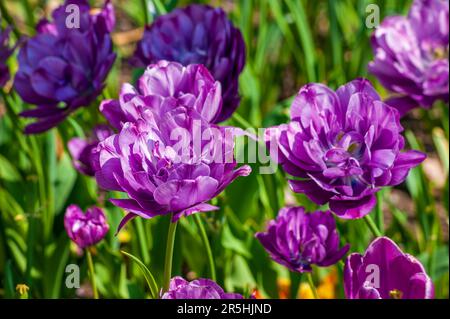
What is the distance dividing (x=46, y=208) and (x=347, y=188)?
0.74m

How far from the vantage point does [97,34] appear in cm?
136

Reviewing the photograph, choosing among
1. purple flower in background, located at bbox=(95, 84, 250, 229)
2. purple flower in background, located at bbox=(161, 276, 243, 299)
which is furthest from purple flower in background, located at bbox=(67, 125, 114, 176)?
purple flower in background, located at bbox=(161, 276, 243, 299)

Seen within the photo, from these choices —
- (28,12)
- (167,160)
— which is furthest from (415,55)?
(28,12)

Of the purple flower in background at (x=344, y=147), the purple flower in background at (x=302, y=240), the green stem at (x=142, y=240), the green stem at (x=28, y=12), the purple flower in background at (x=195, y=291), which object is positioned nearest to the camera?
the purple flower in background at (x=195, y=291)

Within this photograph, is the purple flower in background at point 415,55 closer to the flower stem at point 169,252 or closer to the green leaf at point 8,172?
the flower stem at point 169,252

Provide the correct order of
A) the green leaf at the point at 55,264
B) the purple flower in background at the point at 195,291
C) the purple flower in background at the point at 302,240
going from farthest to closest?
the green leaf at the point at 55,264
the purple flower in background at the point at 302,240
the purple flower in background at the point at 195,291

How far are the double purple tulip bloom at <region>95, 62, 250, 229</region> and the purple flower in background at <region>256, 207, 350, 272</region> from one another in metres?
0.20

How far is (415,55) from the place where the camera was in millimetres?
1418

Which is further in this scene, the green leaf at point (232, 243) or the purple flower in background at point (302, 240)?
the green leaf at point (232, 243)

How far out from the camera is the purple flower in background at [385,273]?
100 cm

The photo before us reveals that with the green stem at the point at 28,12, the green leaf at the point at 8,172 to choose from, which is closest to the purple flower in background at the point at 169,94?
the green leaf at the point at 8,172

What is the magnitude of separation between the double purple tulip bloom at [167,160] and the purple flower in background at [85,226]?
0.23 metres

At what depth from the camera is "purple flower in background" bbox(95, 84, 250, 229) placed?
0.97 m

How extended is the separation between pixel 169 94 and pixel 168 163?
0.16 m
